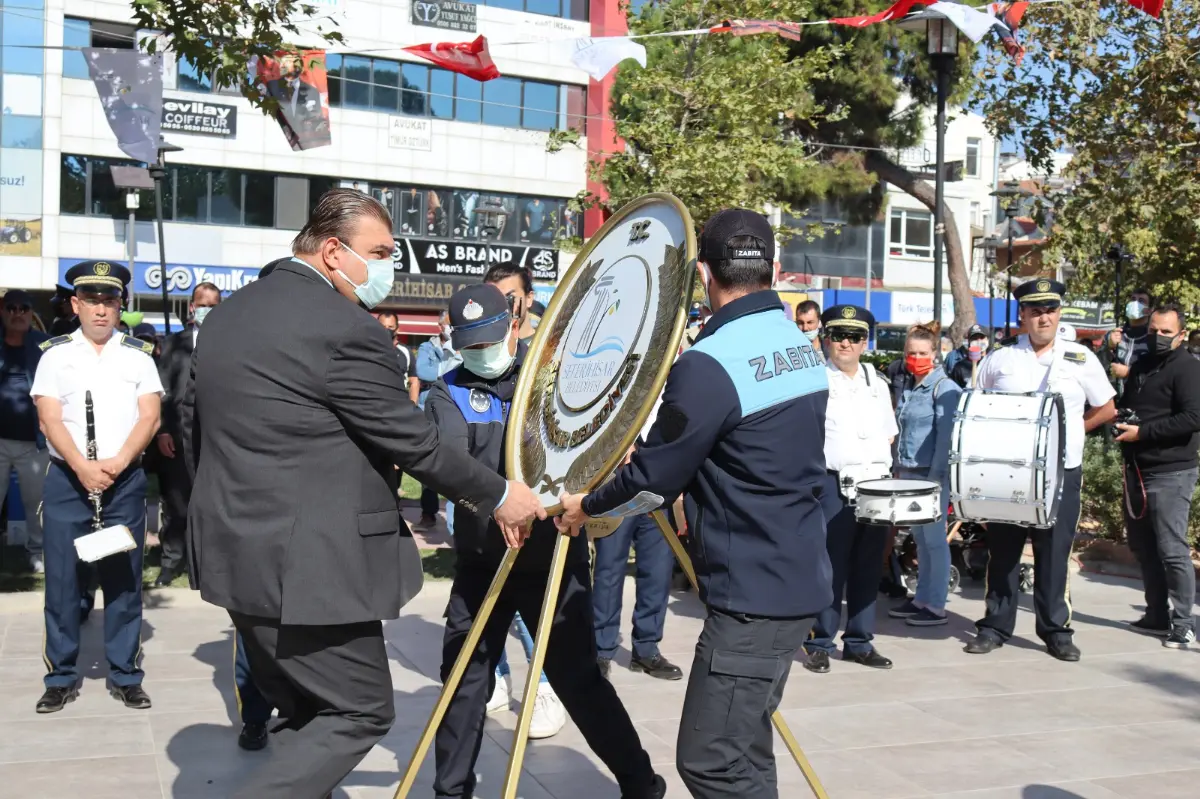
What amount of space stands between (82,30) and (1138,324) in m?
29.6

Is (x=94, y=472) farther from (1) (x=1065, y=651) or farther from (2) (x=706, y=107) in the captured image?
(2) (x=706, y=107)

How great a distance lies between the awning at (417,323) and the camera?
38.5 meters

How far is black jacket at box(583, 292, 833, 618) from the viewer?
11.9 feet

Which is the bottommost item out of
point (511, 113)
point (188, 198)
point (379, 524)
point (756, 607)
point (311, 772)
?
point (311, 772)

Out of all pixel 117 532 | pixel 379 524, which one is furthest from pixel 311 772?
pixel 117 532

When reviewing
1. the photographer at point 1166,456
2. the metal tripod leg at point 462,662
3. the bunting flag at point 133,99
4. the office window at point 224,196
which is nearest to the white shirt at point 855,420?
the photographer at point 1166,456

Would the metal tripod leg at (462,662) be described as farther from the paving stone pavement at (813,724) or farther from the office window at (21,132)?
the office window at (21,132)

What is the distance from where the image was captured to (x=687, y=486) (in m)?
3.77

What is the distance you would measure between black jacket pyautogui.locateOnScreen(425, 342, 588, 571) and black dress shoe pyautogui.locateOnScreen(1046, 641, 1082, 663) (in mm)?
4127

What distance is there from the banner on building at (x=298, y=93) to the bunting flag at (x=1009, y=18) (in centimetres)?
589

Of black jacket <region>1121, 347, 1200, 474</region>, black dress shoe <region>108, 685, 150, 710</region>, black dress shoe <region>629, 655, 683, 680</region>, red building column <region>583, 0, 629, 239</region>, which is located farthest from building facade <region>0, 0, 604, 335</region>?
black dress shoe <region>108, 685, 150, 710</region>

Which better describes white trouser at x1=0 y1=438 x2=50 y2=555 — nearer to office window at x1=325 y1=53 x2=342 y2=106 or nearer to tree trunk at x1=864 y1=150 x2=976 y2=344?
tree trunk at x1=864 y1=150 x2=976 y2=344

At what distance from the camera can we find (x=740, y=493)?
3.67 metres

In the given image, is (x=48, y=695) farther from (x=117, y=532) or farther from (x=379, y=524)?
(x=379, y=524)
